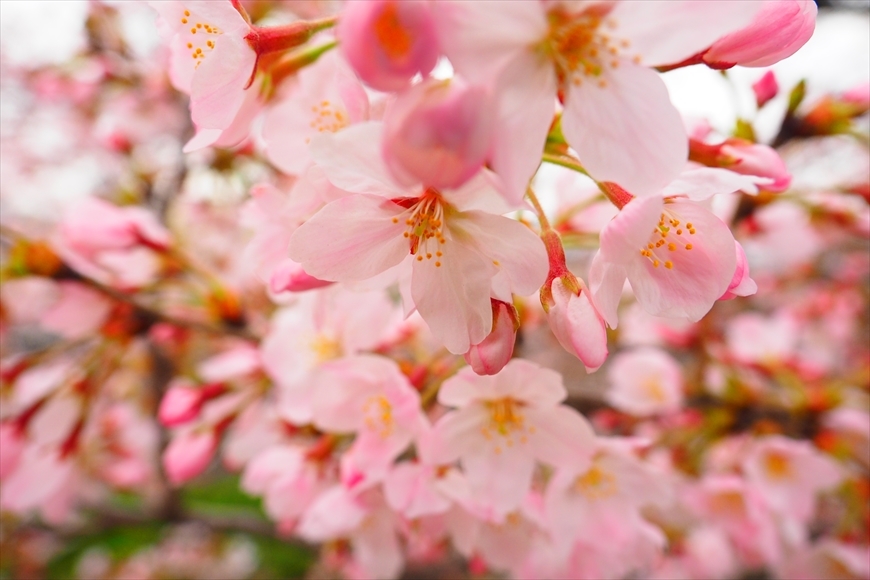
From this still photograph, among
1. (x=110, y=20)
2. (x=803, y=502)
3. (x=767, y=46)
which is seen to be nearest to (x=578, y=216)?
(x=767, y=46)

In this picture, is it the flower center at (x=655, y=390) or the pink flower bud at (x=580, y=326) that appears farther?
the flower center at (x=655, y=390)

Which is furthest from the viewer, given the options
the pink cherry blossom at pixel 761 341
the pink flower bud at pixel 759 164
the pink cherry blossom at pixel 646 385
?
the pink cherry blossom at pixel 761 341

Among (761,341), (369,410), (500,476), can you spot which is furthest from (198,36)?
(761,341)

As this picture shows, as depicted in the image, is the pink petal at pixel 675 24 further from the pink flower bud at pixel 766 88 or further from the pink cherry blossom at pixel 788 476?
the pink cherry blossom at pixel 788 476

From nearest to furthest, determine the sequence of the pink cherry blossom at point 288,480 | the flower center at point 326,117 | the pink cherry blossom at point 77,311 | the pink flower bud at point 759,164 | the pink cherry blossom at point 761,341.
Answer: the pink flower bud at point 759,164, the flower center at point 326,117, the pink cherry blossom at point 288,480, the pink cherry blossom at point 77,311, the pink cherry blossom at point 761,341

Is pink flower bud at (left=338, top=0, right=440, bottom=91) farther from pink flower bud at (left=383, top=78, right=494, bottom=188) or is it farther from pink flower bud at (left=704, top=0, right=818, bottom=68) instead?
pink flower bud at (left=704, top=0, right=818, bottom=68)

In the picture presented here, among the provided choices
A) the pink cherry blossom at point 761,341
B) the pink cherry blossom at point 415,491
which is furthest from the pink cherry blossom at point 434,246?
the pink cherry blossom at point 761,341

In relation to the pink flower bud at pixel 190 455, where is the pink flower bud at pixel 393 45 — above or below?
above
